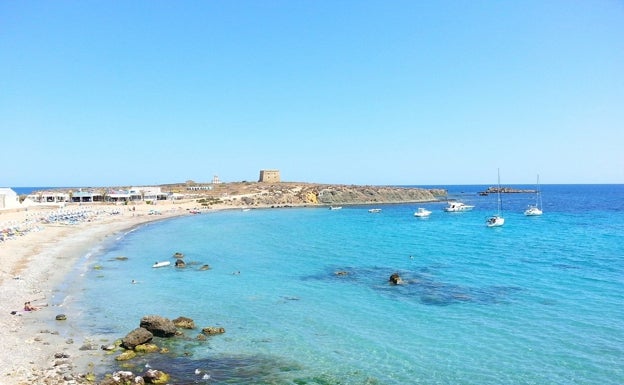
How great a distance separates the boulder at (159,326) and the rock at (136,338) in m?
0.65

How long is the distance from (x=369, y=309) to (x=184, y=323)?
33.0ft

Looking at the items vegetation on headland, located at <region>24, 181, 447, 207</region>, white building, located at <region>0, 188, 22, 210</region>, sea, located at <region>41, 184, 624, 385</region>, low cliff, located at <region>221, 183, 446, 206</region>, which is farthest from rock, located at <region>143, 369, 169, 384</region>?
low cliff, located at <region>221, 183, 446, 206</region>

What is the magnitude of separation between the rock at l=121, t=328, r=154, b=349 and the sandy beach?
1.15 metres

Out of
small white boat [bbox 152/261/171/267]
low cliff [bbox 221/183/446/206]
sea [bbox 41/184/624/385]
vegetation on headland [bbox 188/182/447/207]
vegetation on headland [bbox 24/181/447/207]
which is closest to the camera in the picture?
sea [bbox 41/184/624/385]

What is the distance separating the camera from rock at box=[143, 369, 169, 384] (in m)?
16.0

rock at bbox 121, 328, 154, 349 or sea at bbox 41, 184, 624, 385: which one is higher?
rock at bbox 121, 328, 154, 349

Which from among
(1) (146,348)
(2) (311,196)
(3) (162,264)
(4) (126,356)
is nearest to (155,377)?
(4) (126,356)

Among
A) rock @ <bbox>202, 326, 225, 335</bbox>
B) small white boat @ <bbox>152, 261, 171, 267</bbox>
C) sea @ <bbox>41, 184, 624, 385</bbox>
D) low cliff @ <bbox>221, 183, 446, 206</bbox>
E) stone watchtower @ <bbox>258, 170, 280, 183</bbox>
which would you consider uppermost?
stone watchtower @ <bbox>258, 170, 280, 183</bbox>

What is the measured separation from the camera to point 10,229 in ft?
174

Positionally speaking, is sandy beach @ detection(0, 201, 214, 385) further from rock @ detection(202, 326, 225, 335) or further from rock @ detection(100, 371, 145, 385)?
rock @ detection(202, 326, 225, 335)

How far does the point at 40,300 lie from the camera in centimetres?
2691

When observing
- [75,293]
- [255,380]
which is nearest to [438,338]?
[255,380]

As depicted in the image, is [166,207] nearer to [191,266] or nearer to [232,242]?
[232,242]

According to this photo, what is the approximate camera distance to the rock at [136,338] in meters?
19.2
